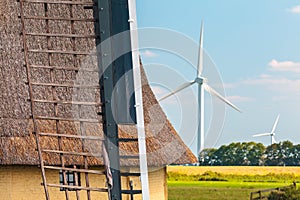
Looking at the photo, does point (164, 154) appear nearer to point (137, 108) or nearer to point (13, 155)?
point (13, 155)

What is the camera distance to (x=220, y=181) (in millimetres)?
29297

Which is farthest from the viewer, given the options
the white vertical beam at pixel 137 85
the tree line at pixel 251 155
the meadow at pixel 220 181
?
the tree line at pixel 251 155

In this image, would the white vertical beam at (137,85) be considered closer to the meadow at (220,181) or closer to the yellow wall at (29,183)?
the yellow wall at (29,183)

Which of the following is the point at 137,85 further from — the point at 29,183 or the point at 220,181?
the point at 220,181

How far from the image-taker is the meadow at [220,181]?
28337 mm

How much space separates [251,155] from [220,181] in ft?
17.1

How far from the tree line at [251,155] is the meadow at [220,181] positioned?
3.13 metres

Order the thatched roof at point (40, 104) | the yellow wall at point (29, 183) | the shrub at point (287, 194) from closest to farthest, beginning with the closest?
1. the yellow wall at point (29, 183)
2. the thatched roof at point (40, 104)
3. the shrub at point (287, 194)

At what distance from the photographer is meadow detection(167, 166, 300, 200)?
28.3m

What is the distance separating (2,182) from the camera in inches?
528

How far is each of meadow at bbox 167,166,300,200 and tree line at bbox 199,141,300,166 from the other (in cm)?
313

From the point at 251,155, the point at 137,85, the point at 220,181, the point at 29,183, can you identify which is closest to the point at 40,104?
the point at 29,183

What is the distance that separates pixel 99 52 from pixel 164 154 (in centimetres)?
1071

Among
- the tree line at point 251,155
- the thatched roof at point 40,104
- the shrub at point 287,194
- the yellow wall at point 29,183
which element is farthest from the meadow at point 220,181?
the yellow wall at point 29,183
